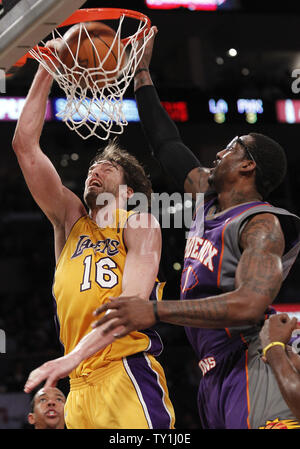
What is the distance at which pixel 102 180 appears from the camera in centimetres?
371

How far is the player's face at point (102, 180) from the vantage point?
3637mm

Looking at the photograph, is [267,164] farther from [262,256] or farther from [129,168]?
[129,168]

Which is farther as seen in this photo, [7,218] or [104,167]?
[7,218]

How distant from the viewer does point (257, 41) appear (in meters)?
13.9

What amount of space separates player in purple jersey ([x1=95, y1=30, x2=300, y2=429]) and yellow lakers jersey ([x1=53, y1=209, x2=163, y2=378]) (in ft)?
1.16

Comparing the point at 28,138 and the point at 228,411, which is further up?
the point at 28,138

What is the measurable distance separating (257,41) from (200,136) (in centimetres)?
386

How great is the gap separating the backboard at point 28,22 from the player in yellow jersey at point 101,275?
582 millimetres

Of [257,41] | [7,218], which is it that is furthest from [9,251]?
[257,41]

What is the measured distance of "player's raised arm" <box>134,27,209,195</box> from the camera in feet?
12.0

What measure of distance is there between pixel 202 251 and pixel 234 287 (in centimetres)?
29

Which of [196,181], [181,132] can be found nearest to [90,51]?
[196,181]

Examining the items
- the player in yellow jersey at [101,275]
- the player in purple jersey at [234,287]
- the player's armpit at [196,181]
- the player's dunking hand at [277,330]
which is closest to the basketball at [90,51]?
the player in yellow jersey at [101,275]

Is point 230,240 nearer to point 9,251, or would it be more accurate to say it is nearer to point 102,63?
point 102,63
